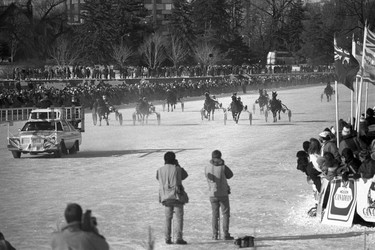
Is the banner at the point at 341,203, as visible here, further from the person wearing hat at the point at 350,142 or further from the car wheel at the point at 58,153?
the car wheel at the point at 58,153

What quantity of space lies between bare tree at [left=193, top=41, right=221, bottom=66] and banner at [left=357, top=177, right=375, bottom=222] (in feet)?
312

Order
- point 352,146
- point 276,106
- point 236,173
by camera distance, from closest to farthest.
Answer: point 352,146 < point 236,173 < point 276,106

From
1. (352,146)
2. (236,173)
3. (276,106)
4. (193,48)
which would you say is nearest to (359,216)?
(352,146)

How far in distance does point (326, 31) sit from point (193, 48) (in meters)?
26.0

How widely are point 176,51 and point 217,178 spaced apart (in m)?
94.5

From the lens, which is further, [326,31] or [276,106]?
[326,31]

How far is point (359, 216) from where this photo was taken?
15.6m

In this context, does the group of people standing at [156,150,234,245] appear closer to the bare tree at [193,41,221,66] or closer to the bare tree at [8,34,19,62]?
the bare tree at [8,34,19,62]

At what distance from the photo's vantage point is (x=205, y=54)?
110 meters

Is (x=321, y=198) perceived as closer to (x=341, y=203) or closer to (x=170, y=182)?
(x=341, y=203)

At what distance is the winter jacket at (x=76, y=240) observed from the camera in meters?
8.16

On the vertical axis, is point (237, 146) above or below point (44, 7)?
below

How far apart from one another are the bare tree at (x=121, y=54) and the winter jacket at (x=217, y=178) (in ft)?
263

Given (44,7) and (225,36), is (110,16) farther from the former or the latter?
(225,36)
